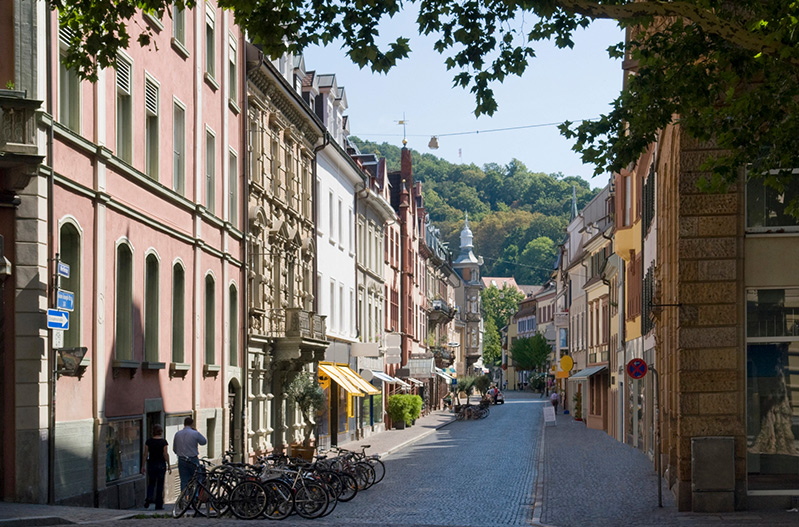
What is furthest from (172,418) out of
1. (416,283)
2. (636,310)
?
(416,283)

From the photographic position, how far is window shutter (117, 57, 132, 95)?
803 inches

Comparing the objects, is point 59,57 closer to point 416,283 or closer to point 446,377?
point 416,283

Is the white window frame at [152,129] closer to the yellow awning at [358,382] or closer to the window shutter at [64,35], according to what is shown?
the window shutter at [64,35]

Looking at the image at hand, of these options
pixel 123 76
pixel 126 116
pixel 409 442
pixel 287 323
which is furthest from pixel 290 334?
pixel 123 76

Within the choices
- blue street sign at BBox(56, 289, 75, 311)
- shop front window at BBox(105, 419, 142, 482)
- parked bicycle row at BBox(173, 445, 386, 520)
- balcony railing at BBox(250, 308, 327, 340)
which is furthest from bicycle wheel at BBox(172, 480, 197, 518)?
balcony railing at BBox(250, 308, 327, 340)

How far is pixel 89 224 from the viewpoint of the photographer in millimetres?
18781

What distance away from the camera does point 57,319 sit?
16.7m

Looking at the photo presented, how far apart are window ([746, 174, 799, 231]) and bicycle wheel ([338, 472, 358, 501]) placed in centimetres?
851

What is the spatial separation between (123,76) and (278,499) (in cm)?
775

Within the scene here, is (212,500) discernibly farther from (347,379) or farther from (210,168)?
(347,379)

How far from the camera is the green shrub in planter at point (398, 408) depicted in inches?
2116

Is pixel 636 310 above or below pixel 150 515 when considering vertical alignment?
above

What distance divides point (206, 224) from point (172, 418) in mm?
4865

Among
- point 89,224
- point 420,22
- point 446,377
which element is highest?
point 420,22
